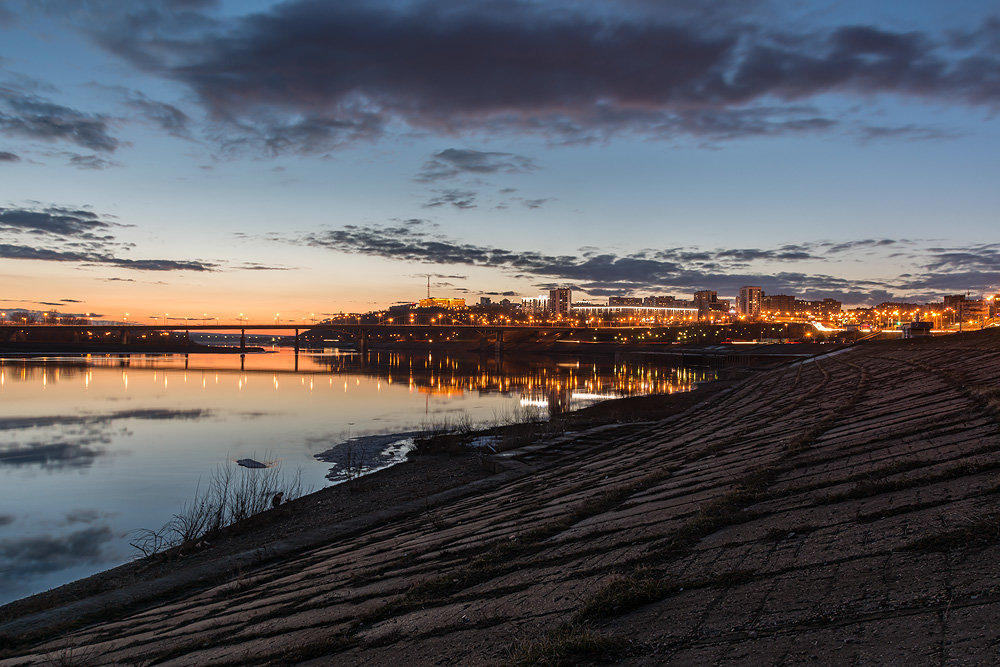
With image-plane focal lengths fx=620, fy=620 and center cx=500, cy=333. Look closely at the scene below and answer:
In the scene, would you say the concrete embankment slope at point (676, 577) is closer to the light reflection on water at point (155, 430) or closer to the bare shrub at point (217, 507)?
the bare shrub at point (217, 507)

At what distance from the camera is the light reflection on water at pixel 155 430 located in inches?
649

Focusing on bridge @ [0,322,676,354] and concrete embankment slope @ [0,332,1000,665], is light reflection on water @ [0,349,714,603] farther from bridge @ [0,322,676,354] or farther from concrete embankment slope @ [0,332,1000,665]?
bridge @ [0,322,676,354]

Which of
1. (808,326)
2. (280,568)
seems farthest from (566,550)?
(808,326)

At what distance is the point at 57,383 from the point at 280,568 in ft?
218

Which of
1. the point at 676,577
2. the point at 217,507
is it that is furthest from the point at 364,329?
the point at 676,577

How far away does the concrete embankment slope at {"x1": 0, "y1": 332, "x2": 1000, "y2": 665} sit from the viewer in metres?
4.18

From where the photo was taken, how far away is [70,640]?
8.66 m

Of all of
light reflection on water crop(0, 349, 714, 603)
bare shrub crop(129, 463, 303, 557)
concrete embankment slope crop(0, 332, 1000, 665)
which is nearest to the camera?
concrete embankment slope crop(0, 332, 1000, 665)

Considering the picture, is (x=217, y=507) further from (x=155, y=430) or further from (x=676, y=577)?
(x=155, y=430)

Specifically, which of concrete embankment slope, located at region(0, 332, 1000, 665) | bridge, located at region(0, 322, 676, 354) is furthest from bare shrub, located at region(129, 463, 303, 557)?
bridge, located at region(0, 322, 676, 354)

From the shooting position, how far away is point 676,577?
560 centimetres

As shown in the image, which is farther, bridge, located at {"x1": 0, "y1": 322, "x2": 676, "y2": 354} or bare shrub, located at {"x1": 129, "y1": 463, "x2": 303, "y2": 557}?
bridge, located at {"x1": 0, "y1": 322, "x2": 676, "y2": 354}

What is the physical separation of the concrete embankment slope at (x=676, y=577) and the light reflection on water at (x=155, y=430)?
27.4 feet

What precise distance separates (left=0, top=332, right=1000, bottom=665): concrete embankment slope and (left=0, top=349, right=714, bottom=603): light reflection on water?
27.4 feet
